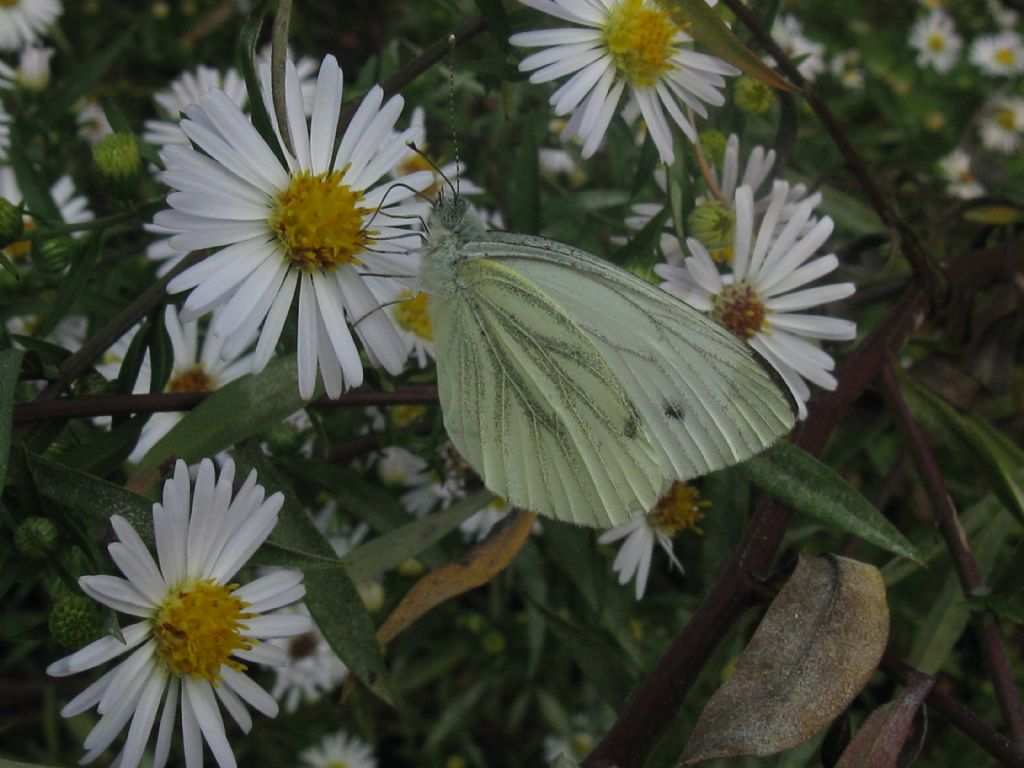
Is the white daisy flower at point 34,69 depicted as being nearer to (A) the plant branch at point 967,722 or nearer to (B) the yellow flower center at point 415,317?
(B) the yellow flower center at point 415,317

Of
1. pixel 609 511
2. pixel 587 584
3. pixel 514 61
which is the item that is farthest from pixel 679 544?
pixel 514 61

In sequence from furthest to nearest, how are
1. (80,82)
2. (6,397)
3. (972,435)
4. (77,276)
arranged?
(80,82), (972,435), (77,276), (6,397)

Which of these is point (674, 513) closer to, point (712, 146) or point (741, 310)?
point (741, 310)

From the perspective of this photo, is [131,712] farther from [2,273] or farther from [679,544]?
[679,544]

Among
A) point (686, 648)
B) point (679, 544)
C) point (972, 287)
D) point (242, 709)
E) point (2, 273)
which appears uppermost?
point (2, 273)

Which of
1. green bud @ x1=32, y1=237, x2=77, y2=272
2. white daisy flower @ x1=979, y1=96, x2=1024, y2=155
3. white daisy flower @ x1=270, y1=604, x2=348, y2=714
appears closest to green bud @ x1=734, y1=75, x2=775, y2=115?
green bud @ x1=32, y1=237, x2=77, y2=272

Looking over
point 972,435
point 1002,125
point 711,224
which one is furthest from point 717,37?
point 1002,125

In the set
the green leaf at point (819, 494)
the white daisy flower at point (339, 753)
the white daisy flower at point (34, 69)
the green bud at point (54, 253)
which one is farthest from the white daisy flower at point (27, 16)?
the green leaf at point (819, 494)
